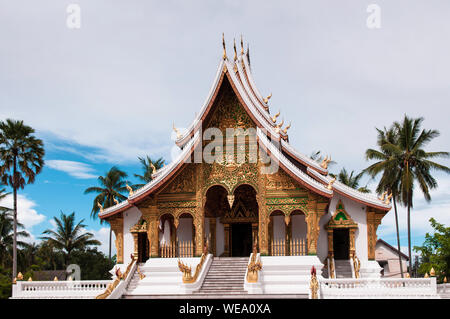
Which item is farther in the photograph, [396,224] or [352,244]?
[396,224]

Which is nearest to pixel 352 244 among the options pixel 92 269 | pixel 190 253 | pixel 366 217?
pixel 366 217

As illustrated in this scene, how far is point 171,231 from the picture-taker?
19250mm

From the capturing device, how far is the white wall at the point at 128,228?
2080cm

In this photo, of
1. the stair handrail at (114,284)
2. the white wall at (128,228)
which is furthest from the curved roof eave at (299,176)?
the white wall at (128,228)

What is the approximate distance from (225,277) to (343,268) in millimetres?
5281

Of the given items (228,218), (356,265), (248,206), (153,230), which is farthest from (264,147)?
(356,265)

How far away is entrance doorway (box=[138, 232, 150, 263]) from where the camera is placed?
2047cm

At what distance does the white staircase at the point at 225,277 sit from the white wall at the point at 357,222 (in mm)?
3808

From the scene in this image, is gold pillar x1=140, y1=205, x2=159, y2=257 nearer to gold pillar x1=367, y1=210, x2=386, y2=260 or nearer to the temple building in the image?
the temple building

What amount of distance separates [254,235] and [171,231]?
128 inches

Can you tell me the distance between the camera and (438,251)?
22469mm

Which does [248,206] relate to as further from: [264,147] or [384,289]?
[384,289]
